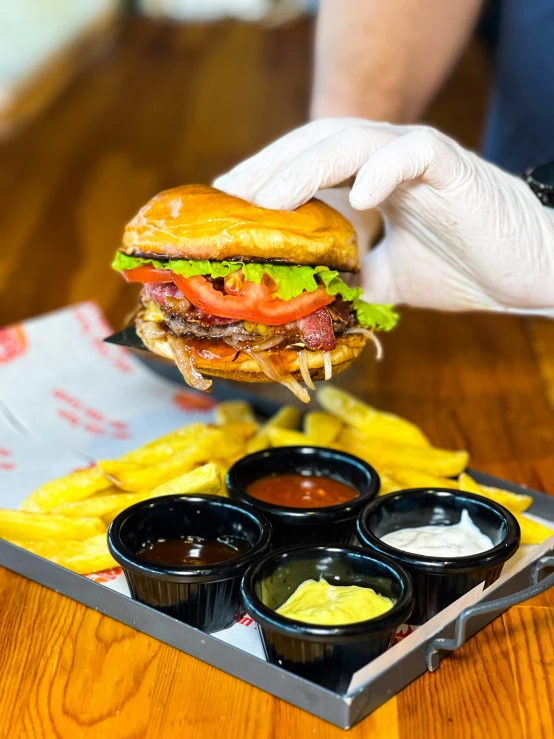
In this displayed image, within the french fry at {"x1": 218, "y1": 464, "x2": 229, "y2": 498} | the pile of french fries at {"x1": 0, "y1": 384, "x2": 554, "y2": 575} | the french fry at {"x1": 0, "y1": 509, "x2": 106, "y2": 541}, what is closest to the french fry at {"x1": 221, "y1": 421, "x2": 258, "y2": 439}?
the pile of french fries at {"x1": 0, "y1": 384, "x2": 554, "y2": 575}

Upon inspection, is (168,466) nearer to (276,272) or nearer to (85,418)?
(276,272)

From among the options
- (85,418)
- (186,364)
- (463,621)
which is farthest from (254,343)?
(85,418)

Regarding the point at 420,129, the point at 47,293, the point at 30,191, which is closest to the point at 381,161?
the point at 420,129

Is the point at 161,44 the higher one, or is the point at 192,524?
the point at 192,524

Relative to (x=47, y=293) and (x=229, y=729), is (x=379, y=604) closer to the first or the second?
(x=229, y=729)

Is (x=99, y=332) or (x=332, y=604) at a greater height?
(x=332, y=604)

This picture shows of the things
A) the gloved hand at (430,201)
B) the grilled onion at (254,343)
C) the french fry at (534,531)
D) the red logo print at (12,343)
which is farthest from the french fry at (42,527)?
the red logo print at (12,343)

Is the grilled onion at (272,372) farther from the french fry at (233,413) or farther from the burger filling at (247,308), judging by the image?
the french fry at (233,413)
